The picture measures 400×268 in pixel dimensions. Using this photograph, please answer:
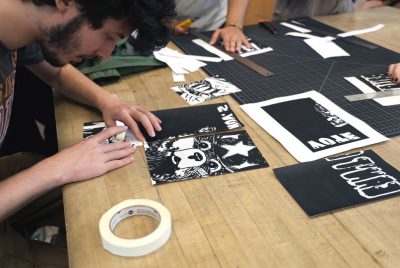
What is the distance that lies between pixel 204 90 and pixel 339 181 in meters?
0.58

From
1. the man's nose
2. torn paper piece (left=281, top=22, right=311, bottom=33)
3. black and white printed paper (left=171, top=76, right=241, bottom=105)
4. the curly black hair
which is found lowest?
black and white printed paper (left=171, top=76, right=241, bottom=105)

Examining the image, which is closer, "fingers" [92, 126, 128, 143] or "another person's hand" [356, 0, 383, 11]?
"fingers" [92, 126, 128, 143]

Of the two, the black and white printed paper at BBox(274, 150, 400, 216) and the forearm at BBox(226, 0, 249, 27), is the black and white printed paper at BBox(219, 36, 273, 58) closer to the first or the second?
the forearm at BBox(226, 0, 249, 27)

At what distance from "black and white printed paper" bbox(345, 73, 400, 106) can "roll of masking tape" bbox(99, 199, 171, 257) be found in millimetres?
812

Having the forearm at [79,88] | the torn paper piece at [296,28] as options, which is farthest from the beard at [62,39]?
the torn paper piece at [296,28]

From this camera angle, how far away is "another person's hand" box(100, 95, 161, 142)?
1.02 metres

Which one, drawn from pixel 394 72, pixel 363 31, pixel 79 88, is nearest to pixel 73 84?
pixel 79 88

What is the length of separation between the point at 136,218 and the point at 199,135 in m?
0.33

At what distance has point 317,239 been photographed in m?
0.70

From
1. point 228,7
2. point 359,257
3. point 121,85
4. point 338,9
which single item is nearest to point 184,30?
point 228,7

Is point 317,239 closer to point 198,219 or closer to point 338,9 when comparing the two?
point 198,219

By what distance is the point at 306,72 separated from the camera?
4.51ft

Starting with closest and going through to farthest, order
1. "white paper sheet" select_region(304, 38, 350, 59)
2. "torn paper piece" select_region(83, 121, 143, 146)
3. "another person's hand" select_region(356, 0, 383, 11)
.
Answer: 1. "torn paper piece" select_region(83, 121, 143, 146)
2. "white paper sheet" select_region(304, 38, 350, 59)
3. "another person's hand" select_region(356, 0, 383, 11)

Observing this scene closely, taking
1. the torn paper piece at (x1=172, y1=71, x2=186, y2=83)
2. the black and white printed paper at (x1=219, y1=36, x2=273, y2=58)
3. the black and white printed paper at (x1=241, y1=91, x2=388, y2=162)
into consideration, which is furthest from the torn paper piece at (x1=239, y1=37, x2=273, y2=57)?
the black and white printed paper at (x1=241, y1=91, x2=388, y2=162)
